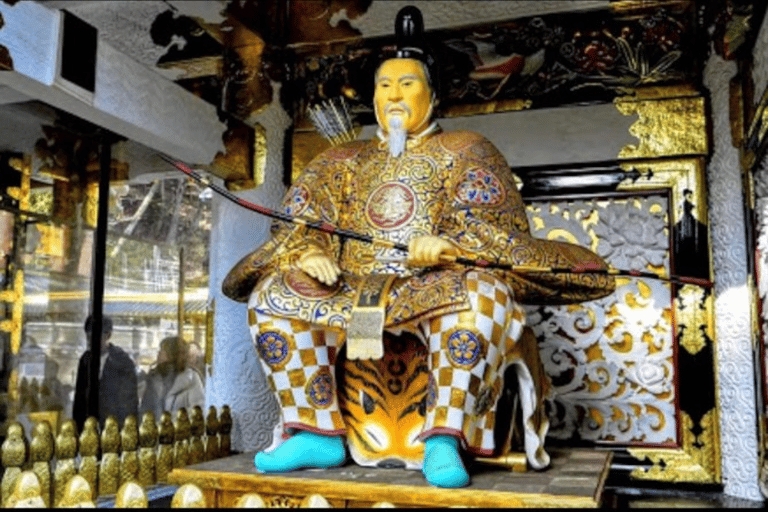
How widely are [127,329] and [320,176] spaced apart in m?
1.07

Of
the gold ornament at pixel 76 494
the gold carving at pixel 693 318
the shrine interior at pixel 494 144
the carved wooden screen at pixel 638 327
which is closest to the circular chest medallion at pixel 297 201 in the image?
the shrine interior at pixel 494 144

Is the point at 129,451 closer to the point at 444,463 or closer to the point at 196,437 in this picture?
the point at 196,437

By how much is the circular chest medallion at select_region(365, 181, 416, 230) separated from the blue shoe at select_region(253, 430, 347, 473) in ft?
2.37

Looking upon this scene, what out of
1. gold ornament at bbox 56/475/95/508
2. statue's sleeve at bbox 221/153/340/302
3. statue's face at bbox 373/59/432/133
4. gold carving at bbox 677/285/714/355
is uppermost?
statue's face at bbox 373/59/432/133

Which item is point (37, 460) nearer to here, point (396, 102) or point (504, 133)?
point (396, 102)

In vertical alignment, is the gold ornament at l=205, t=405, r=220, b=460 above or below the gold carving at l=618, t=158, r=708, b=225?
below

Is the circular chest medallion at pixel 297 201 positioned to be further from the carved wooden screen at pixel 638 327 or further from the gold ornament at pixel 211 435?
the carved wooden screen at pixel 638 327

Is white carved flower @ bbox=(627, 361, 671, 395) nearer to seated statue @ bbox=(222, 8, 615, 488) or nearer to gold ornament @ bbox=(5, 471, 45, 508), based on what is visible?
seated statue @ bbox=(222, 8, 615, 488)

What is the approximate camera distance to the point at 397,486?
2129 mm

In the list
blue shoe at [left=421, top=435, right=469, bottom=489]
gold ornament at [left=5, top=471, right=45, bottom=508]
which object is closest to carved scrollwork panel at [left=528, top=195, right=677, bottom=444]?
blue shoe at [left=421, top=435, right=469, bottom=489]

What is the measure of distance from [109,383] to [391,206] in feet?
4.41

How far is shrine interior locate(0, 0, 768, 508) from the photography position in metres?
2.85

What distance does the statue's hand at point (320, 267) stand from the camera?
7.92 feet

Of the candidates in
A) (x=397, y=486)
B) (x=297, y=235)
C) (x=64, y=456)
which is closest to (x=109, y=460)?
(x=64, y=456)
